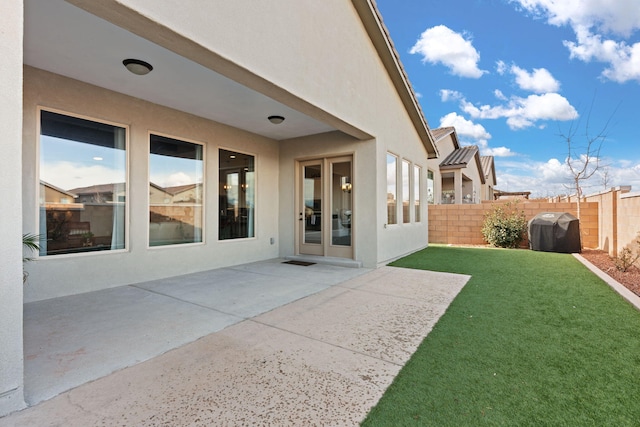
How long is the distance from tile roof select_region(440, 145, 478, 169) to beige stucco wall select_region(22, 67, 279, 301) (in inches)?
460

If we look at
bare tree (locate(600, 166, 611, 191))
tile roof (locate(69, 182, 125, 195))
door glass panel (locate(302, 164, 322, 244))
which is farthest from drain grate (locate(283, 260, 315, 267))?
bare tree (locate(600, 166, 611, 191))

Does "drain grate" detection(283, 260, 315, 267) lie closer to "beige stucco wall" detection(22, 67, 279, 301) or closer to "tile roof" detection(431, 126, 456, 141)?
"beige stucco wall" detection(22, 67, 279, 301)

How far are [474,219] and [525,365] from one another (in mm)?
8701

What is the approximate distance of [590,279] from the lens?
522 centimetres

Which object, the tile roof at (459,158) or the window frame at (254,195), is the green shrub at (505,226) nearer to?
the tile roof at (459,158)

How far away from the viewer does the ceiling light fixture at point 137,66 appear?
3.80 m

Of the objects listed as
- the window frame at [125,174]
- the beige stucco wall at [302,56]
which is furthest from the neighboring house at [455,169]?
the window frame at [125,174]

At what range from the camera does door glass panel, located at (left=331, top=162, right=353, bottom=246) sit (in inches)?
272

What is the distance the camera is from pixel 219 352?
265 cm

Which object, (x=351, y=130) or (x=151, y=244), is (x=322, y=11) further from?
(x=151, y=244)

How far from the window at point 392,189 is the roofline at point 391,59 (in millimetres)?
1665

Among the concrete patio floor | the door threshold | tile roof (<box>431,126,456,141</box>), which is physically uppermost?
tile roof (<box>431,126,456,141</box>)

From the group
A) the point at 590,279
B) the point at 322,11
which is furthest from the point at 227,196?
the point at 590,279

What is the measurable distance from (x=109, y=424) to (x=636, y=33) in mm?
15932
